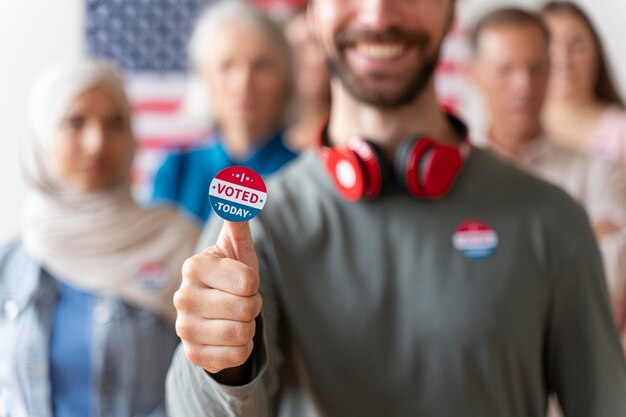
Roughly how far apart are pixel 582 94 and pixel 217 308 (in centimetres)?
226

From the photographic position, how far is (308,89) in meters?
2.68

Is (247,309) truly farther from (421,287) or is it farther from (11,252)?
(11,252)

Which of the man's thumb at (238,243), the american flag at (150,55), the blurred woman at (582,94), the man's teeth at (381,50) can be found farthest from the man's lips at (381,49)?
the american flag at (150,55)

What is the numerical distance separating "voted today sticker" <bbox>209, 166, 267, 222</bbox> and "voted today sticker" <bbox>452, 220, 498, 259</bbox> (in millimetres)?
393

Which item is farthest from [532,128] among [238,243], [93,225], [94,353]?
[238,243]

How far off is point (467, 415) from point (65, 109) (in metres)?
1.37

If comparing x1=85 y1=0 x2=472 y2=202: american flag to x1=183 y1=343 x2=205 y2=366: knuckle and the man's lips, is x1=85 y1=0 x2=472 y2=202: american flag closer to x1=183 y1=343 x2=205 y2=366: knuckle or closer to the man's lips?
the man's lips

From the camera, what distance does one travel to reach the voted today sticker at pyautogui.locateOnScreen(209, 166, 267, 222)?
0.84m

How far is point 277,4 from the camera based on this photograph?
368cm

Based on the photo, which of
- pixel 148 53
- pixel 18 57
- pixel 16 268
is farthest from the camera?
pixel 148 53

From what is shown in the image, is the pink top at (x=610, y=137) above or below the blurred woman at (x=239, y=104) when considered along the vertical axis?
below

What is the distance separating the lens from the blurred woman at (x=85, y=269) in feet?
6.16

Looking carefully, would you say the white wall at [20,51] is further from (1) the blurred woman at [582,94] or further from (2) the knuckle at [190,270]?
(2) the knuckle at [190,270]

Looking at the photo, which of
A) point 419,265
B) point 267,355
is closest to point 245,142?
point 419,265
